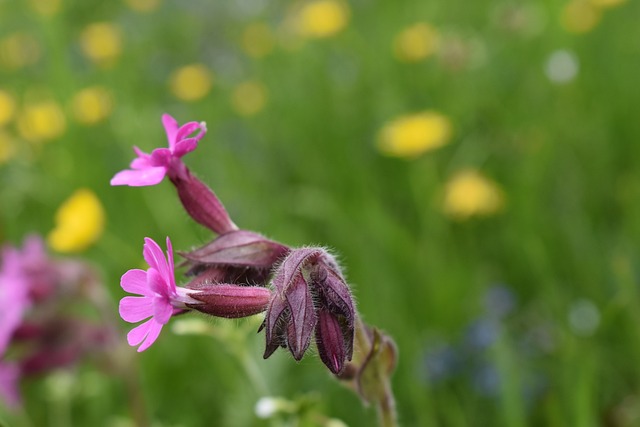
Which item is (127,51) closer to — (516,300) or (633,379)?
(516,300)

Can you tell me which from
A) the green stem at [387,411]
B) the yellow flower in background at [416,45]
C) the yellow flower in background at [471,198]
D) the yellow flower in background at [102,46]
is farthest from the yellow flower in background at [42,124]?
the green stem at [387,411]

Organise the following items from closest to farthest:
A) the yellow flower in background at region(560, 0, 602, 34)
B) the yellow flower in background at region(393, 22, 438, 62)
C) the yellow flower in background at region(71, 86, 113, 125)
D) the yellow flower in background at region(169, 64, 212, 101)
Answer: the yellow flower in background at region(71, 86, 113, 125) → the yellow flower in background at region(560, 0, 602, 34) → the yellow flower in background at region(393, 22, 438, 62) → the yellow flower in background at region(169, 64, 212, 101)

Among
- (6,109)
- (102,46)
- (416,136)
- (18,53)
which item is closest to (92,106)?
(6,109)

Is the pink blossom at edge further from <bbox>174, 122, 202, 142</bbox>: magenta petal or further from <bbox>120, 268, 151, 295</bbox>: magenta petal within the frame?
<bbox>174, 122, 202, 142</bbox>: magenta petal

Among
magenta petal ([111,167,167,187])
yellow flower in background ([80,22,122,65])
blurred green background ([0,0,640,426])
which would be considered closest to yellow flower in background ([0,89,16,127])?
blurred green background ([0,0,640,426])

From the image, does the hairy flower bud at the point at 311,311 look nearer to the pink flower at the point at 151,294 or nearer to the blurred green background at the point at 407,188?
the pink flower at the point at 151,294

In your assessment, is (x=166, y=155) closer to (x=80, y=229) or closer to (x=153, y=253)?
(x=153, y=253)

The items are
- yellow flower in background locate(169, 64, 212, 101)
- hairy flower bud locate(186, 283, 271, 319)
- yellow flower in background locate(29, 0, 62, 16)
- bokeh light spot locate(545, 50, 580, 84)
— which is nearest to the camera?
hairy flower bud locate(186, 283, 271, 319)
